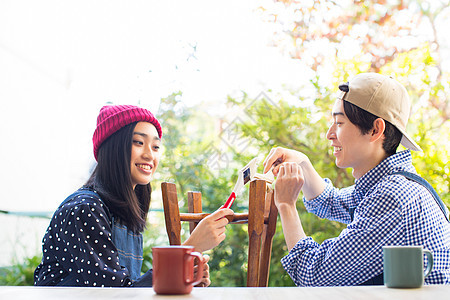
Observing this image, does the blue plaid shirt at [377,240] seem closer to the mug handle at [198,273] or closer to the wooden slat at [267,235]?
the wooden slat at [267,235]

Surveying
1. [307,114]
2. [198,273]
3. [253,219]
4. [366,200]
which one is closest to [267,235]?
[253,219]

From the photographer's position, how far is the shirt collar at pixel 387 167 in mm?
1583

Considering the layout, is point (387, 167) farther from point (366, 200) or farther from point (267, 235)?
point (267, 235)

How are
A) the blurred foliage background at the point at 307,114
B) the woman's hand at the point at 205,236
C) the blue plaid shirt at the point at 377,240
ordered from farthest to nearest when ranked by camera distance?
the blurred foliage background at the point at 307,114
the woman's hand at the point at 205,236
the blue plaid shirt at the point at 377,240

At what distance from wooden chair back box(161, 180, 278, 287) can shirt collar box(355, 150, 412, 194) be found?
1.17 ft

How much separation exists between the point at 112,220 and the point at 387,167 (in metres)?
0.93

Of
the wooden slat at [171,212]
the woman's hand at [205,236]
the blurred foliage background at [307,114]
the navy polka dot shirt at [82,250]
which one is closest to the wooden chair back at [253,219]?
the wooden slat at [171,212]

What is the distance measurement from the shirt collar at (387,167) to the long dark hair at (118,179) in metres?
0.81

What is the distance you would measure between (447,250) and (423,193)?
0.18m

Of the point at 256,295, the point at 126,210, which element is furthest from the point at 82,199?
the point at 256,295

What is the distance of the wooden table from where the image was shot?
88cm

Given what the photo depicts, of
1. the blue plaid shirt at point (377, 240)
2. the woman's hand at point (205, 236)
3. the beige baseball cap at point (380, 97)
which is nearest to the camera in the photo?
the blue plaid shirt at point (377, 240)

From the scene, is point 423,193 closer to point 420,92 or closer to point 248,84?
point 420,92

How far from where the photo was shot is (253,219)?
1680 millimetres
